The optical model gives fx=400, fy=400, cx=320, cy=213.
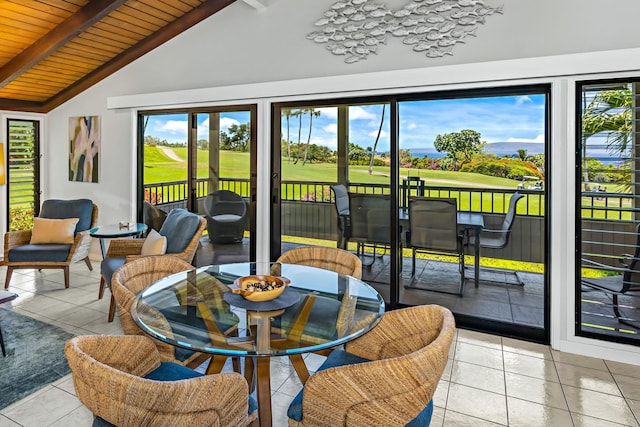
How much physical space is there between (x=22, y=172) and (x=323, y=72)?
4742mm

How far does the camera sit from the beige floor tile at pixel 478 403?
225 centimetres

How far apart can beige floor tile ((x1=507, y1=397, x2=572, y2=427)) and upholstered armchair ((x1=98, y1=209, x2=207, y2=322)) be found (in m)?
2.79

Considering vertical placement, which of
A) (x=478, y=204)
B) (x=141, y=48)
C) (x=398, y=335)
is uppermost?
(x=141, y=48)

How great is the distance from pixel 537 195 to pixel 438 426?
2.01m

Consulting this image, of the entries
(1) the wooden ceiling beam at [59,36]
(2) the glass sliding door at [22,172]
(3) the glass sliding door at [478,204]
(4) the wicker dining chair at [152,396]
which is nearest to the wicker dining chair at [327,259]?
(3) the glass sliding door at [478,204]

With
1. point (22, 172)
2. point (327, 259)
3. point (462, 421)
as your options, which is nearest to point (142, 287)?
point (327, 259)

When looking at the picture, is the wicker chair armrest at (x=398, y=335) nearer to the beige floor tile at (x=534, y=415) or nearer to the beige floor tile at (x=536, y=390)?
the beige floor tile at (x=534, y=415)

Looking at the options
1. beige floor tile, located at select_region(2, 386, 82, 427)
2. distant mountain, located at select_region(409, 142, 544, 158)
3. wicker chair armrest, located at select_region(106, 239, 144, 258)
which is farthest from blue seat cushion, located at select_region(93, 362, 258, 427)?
distant mountain, located at select_region(409, 142, 544, 158)

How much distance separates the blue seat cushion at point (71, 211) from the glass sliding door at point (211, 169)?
33.4 inches

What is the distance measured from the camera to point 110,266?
3.66 m

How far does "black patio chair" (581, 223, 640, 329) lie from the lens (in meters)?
2.86

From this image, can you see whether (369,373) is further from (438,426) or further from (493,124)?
(493,124)

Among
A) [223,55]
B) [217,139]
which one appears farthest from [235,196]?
[223,55]

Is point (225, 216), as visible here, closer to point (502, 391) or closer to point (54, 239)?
point (54, 239)
